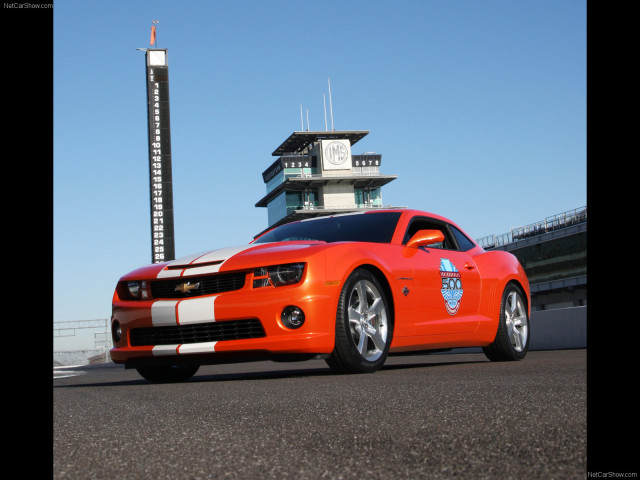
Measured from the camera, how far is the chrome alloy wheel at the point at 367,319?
19.2 ft

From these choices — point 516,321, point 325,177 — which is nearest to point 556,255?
point 325,177

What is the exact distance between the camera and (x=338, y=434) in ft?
8.32

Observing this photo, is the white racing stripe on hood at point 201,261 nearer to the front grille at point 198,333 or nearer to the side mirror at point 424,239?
the front grille at point 198,333

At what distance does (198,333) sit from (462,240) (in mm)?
3046

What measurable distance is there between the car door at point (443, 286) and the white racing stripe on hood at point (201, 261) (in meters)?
1.45

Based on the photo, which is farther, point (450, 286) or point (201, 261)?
point (450, 286)

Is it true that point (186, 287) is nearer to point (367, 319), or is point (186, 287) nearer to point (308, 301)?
point (308, 301)

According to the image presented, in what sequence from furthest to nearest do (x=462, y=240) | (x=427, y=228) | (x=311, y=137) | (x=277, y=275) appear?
(x=311, y=137), (x=462, y=240), (x=427, y=228), (x=277, y=275)

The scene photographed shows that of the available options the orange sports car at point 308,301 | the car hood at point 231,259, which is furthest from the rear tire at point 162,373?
the car hood at point 231,259

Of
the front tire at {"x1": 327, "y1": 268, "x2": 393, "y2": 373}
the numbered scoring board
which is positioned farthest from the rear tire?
the numbered scoring board

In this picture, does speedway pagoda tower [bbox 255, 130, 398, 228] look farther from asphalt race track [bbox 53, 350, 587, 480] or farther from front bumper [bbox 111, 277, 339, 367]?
asphalt race track [bbox 53, 350, 587, 480]

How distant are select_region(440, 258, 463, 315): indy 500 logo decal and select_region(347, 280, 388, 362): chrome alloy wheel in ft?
3.03
